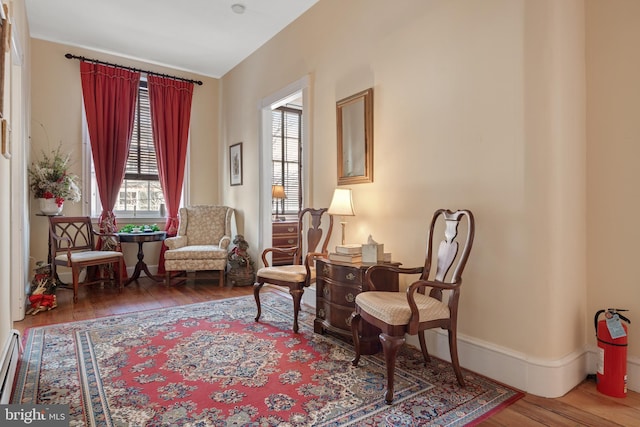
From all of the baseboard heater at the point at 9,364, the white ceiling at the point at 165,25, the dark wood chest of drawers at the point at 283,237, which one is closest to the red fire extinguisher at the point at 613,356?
the baseboard heater at the point at 9,364

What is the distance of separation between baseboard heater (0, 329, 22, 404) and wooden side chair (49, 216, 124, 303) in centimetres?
163

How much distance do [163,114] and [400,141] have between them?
13.5 feet

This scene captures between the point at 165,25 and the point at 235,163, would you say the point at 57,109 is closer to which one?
the point at 165,25

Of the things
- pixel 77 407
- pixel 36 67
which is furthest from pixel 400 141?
pixel 36 67

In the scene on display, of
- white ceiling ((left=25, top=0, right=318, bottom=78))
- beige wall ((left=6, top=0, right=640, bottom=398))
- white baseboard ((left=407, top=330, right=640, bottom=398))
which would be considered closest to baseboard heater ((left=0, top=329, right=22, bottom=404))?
beige wall ((left=6, top=0, right=640, bottom=398))

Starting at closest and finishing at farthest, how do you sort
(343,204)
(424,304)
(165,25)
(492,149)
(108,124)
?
1. (424,304)
2. (492,149)
3. (343,204)
4. (165,25)
5. (108,124)

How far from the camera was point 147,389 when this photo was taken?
85.4 inches

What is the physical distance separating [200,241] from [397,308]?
394 cm

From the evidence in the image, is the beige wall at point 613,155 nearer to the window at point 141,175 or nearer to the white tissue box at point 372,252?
the white tissue box at point 372,252

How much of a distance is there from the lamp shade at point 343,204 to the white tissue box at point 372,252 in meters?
0.51

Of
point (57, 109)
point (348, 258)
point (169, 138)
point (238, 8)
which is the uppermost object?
point (238, 8)

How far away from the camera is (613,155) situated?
7.30 ft

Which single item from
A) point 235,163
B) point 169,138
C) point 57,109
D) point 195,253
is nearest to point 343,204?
point 195,253

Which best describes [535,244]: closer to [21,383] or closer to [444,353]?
[444,353]
